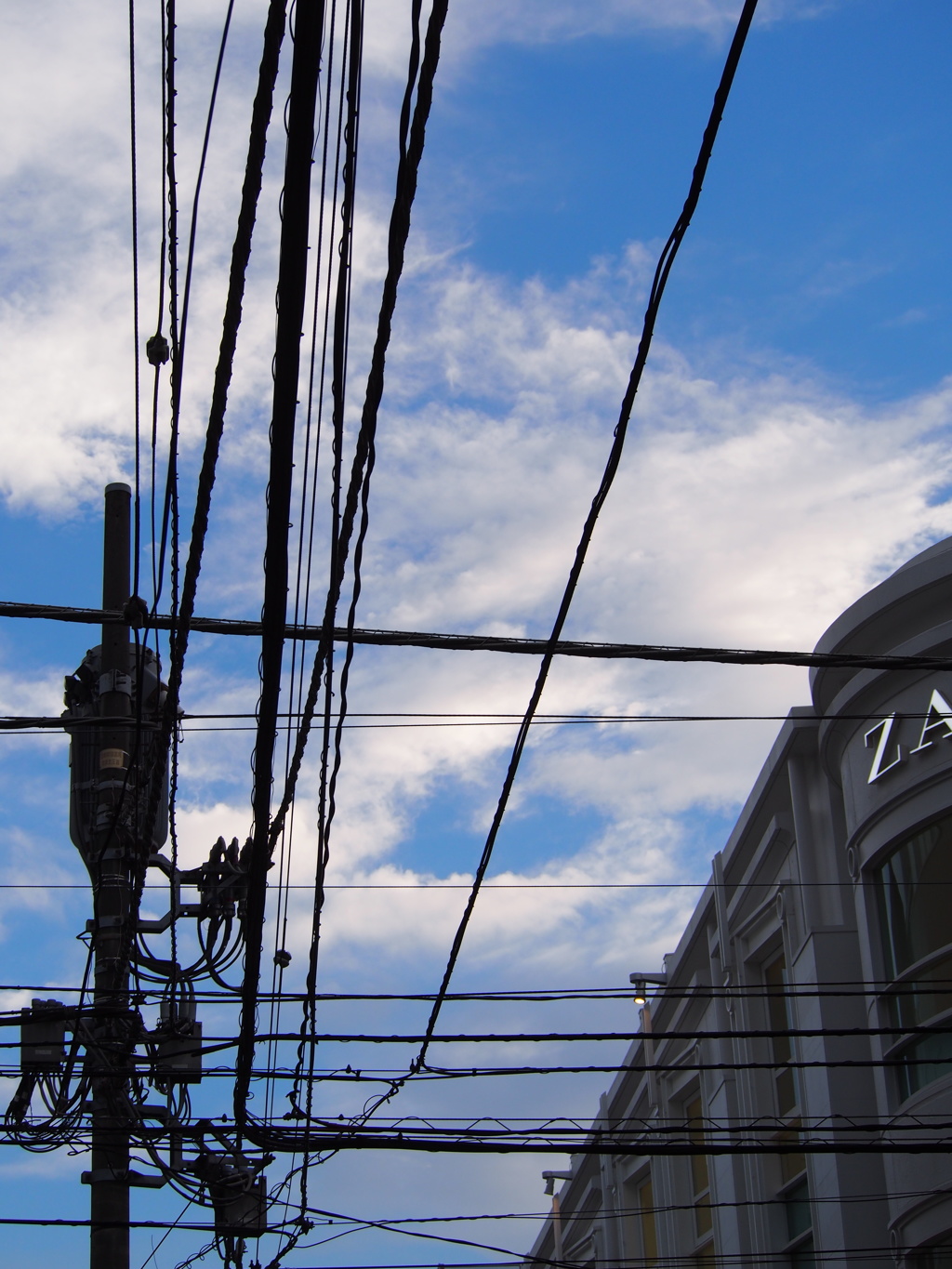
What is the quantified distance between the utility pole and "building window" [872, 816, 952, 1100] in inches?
342

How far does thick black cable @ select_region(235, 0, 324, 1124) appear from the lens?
374 cm

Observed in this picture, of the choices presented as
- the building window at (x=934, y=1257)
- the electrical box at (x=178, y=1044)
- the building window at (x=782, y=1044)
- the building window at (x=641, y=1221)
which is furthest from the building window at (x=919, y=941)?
the building window at (x=641, y=1221)

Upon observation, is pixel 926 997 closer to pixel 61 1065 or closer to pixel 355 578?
pixel 61 1065

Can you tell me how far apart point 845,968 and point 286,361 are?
16.2 m

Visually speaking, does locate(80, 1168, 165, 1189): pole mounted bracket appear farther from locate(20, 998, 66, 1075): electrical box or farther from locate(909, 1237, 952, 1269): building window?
locate(909, 1237, 952, 1269): building window

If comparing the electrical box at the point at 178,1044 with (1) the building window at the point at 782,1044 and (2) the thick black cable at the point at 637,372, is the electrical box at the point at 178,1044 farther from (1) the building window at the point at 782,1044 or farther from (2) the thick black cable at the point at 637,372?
(1) the building window at the point at 782,1044

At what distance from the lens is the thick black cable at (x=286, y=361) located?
374 cm

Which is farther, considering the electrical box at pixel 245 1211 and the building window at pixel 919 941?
the building window at pixel 919 941

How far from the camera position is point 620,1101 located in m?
32.5

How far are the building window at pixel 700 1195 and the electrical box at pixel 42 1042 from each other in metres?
17.0

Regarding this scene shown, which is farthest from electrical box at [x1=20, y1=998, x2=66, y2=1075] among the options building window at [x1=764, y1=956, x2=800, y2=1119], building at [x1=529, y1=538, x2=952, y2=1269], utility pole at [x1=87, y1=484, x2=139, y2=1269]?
building window at [x1=764, y1=956, x2=800, y2=1119]

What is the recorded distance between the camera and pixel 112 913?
35.5 ft

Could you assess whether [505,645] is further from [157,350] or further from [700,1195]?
[700,1195]

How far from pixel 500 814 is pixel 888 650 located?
9.81m
